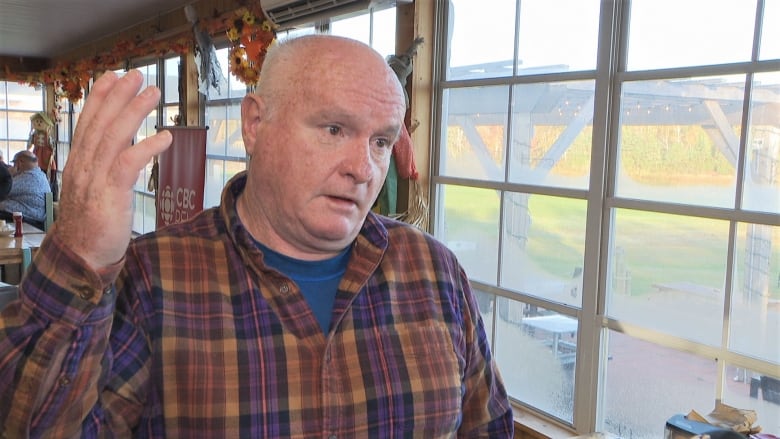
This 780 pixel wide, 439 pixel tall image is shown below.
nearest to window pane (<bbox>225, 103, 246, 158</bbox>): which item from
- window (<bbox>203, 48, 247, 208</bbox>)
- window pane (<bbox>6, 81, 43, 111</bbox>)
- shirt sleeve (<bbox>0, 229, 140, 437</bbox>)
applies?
window (<bbox>203, 48, 247, 208</bbox>)

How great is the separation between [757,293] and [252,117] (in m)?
1.58

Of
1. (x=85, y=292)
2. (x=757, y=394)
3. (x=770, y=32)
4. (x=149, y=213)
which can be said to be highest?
(x=770, y=32)

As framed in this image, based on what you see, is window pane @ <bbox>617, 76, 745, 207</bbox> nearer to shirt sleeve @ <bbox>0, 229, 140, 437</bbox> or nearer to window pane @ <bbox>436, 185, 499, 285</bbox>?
window pane @ <bbox>436, 185, 499, 285</bbox>

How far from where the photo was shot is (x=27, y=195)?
225 inches

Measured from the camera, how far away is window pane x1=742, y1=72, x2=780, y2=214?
5.94 ft

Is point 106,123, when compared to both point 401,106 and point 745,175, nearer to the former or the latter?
point 401,106

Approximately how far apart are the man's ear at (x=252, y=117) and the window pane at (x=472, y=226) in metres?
1.88

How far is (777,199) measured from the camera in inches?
71.4

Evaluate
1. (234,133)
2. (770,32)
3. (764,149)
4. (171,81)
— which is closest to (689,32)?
(770,32)

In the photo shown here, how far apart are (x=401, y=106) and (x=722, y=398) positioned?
5.18ft

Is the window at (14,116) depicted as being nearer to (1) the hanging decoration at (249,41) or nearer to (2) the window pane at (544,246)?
(1) the hanging decoration at (249,41)

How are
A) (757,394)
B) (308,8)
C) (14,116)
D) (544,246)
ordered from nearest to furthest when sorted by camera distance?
(757,394), (544,246), (308,8), (14,116)

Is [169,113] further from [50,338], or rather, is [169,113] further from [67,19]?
[50,338]

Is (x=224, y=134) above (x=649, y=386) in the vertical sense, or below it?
above
